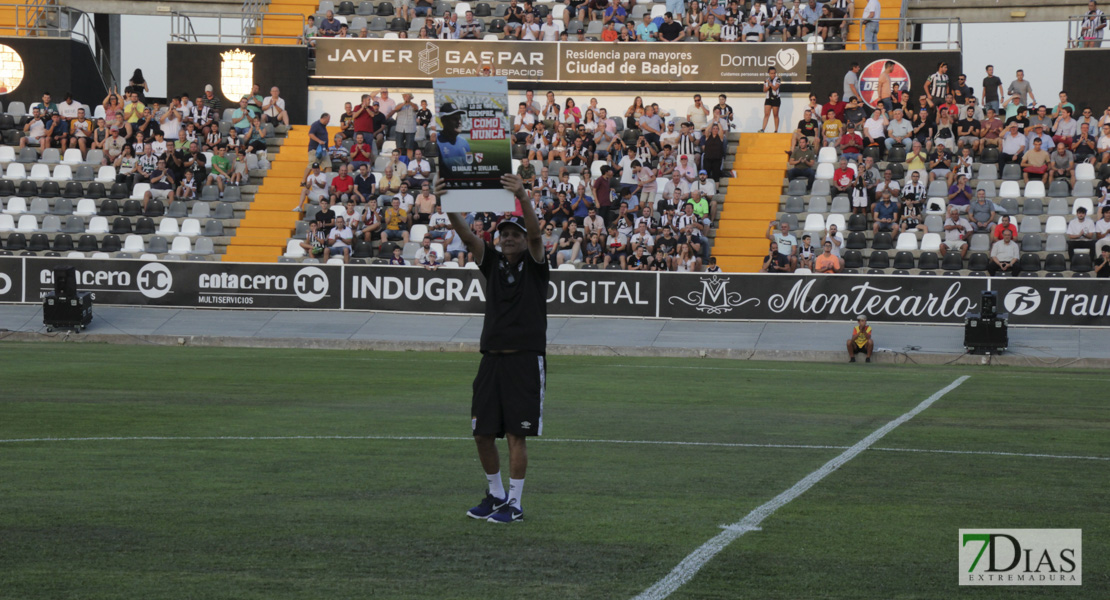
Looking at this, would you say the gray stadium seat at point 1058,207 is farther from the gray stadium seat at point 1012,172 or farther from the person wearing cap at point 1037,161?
the gray stadium seat at point 1012,172

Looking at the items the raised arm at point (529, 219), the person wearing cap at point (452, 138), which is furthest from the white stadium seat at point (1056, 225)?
the person wearing cap at point (452, 138)

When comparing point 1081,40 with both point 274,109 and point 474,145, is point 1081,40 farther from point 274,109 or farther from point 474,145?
point 474,145

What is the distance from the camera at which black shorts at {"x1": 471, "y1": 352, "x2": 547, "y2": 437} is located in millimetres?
8586

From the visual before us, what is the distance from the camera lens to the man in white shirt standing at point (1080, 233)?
2925cm

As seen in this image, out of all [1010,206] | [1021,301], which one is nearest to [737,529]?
[1021,301]

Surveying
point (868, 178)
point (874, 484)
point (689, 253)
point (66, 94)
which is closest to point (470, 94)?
point (874, 484)

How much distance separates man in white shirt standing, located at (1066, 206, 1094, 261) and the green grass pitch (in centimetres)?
1149

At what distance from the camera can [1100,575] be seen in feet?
24.5

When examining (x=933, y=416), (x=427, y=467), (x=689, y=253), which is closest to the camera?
(x=427, y=467)

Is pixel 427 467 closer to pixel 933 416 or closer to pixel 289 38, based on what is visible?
pixel 933 416

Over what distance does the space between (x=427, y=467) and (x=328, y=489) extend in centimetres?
134

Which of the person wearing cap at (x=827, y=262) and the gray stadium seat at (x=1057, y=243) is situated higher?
the gray stadium seat at (x=1057, y=243)

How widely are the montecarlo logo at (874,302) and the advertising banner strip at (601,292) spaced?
21 millimetres

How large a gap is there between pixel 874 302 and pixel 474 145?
68.6 ft
